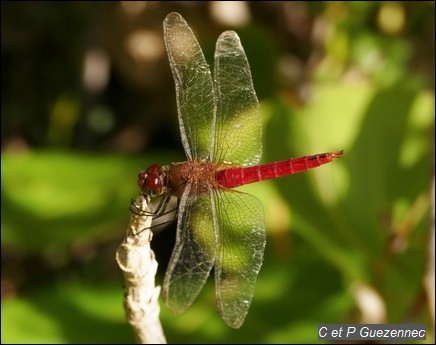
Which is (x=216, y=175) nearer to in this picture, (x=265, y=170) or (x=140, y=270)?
(x=265, y=170)

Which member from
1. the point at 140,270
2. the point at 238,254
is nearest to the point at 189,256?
the point at 238,254

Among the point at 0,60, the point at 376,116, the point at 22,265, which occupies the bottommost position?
the point at 22,265

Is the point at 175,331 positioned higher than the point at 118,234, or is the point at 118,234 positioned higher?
the point at 118,234

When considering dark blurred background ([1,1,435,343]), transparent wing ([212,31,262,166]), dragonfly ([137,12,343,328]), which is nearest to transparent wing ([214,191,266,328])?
dragonfly ([137,12,343,328])

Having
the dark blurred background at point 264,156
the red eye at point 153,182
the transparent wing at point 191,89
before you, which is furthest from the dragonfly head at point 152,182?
the dark blurred background at point 264,156

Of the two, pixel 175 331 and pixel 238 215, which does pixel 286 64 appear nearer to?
pixel 175 331

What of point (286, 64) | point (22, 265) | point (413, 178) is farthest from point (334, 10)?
point (22, 265)

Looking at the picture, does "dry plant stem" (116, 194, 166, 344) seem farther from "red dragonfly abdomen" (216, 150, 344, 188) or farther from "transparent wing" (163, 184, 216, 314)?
"red dragonfly abdomen" (216, 150, 344, 188)
